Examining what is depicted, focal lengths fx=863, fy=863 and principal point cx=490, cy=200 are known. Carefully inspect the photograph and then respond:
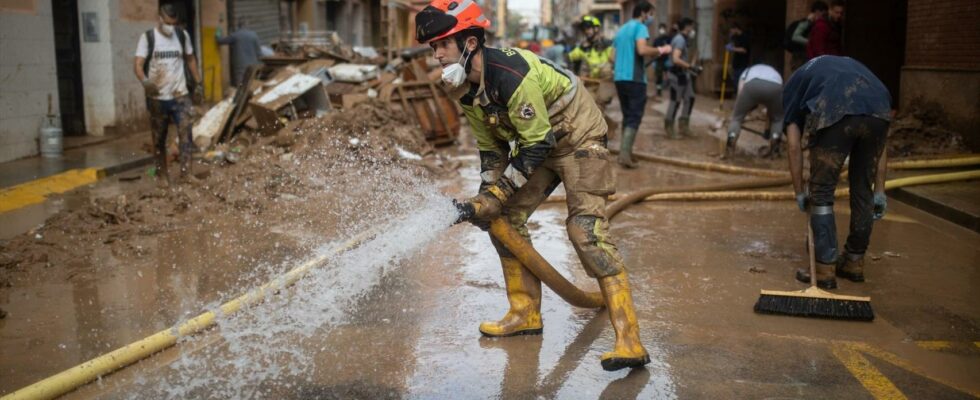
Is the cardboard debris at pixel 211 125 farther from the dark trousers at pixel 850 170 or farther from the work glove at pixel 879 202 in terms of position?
the work glove at pixel 879 202

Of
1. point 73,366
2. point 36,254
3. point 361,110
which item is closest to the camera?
point 73,366

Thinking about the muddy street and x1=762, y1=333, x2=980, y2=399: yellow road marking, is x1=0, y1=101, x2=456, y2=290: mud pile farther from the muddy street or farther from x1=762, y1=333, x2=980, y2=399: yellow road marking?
x1=762, y1=333, x2=980, y2=399: yellow road marking

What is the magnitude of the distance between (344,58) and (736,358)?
1225cm

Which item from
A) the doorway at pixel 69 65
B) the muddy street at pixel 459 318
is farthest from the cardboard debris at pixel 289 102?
the muddy street at pixel 459 318

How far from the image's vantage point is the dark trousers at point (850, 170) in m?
5.27

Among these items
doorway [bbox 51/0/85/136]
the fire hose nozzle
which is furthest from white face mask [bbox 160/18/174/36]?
the fire hose nozzle

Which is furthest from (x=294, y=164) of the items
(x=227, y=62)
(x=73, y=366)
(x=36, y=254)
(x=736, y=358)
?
(x=227, y=62)

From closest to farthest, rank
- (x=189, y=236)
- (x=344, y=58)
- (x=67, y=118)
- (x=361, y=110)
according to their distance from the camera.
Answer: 1. (x=189, y=236)
2. (x=361, y=110)
3. (x=67, y=118)
4. (x=344, y=58)

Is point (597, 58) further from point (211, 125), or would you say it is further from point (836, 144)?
point (836, 144)

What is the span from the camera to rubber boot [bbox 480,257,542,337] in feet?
14.9

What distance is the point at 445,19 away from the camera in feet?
12.6

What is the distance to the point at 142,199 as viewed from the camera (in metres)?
7.61

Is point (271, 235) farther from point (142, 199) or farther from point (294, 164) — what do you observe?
point (294, 164)

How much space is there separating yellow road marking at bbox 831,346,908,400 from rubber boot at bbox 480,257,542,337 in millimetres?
1513
